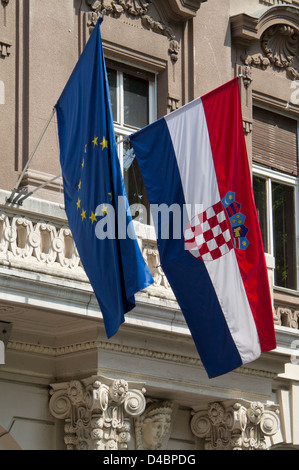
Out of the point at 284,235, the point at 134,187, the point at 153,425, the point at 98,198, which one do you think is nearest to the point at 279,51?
the point at 284,235

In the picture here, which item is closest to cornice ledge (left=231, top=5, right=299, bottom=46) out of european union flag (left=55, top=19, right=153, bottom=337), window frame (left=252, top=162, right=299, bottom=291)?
window frame (left=252, top=162, right=299, bottom=291)

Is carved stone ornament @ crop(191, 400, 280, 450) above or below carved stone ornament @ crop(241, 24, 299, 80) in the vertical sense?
below

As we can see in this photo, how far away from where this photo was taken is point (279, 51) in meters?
20.5

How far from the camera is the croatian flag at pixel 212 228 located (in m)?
14.1

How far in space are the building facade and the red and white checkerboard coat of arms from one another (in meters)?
1.23

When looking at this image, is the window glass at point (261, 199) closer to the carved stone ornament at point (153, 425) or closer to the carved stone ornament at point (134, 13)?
the carved stone ornament at point (134, 13)

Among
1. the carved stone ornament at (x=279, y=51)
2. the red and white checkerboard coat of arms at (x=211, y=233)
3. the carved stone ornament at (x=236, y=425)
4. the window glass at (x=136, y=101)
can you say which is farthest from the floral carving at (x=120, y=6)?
the carved stone ornament at (x=236, y=425)

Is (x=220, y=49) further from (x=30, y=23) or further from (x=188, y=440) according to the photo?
(x=188, y=440)

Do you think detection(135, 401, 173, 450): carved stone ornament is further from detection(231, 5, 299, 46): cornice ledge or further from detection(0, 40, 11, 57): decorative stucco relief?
detection(231, 5, 299, 46): cornice ledge

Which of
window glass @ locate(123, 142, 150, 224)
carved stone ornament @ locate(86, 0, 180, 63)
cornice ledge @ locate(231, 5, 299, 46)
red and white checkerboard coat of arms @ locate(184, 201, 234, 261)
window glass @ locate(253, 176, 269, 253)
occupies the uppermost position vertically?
cornice ledge @ locate(231, 5, 299, 46)

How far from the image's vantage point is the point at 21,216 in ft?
48.0

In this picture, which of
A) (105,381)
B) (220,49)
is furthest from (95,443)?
(220,49)

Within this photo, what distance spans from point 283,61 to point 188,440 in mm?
6685

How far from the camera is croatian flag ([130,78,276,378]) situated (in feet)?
46.2
